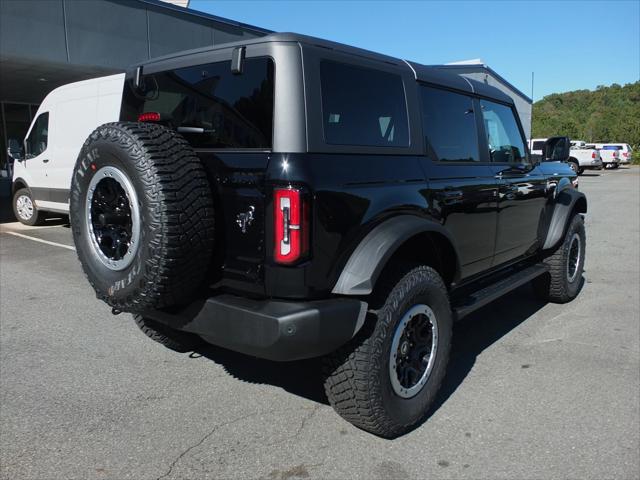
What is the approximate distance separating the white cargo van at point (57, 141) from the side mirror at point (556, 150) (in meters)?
6.08

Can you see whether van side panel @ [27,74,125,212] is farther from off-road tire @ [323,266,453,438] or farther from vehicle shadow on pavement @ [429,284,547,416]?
off-road tire @ [323,266,453,438]

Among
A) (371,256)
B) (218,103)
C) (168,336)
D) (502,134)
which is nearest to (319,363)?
(371,256)

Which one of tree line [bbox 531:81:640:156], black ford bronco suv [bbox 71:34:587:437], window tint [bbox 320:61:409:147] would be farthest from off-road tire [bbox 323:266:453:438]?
tree line [bbox 531:81:640:156]

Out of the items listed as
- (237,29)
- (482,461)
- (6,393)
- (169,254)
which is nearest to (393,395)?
(482,461)

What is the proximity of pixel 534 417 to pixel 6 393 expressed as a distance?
3224 mm

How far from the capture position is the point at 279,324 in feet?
7.85

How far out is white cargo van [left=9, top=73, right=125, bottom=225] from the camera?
27.7 feet

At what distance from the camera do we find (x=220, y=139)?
287cm

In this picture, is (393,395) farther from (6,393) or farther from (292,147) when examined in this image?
(6,393)

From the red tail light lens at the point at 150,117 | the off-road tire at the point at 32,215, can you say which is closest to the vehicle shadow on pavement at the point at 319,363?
the red tail light lens at the point at 150,117

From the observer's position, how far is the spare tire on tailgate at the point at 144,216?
2443 mm

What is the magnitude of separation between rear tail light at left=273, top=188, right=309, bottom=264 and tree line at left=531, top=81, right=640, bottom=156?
208 feet

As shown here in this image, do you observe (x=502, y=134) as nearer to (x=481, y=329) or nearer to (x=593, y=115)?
(x=481, y=329)

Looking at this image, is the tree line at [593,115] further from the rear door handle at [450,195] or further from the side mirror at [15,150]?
the rear door handle at [450,195]
